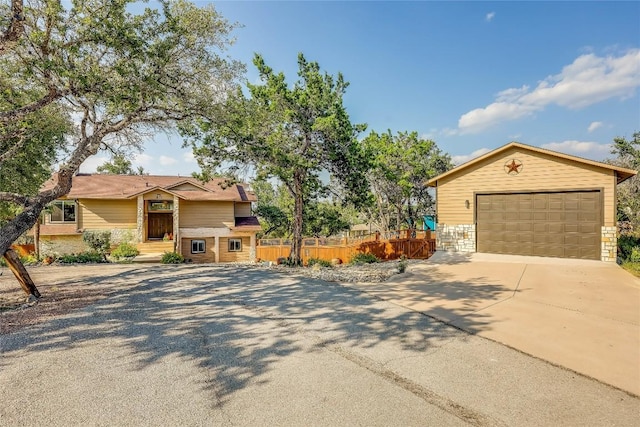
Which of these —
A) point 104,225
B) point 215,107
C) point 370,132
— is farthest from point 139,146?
point 370,132

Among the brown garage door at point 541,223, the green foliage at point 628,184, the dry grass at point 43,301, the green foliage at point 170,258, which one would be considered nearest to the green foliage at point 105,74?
the dry grass at point 43,301

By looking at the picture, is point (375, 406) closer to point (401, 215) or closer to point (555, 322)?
point (555, 322)

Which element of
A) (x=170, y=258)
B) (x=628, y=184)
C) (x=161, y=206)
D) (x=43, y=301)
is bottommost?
(x=170, y=258)

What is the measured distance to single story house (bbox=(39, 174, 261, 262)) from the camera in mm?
18969

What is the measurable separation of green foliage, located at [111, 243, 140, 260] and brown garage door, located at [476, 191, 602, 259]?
1869 centimetres

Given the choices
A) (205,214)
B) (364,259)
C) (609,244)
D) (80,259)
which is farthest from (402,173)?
(80,259)

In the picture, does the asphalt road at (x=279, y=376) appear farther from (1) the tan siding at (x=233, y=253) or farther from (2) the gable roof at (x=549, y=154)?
(1) the tan siding at (x=233, y=253)

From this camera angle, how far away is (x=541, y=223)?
445 inches

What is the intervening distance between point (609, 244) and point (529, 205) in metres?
2.61

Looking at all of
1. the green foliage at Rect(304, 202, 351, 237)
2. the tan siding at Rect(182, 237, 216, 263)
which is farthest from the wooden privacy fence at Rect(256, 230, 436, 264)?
the tan siding at Rect(182, 237, 216, 263)

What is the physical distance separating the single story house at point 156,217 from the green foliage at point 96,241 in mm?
573

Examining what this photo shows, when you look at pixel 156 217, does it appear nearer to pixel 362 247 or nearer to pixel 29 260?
pixel 29 260

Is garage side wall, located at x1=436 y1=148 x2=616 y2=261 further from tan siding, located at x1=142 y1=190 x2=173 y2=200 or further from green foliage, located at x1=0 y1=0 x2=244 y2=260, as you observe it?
tan siding, located at x1=142 y1=190 x2=173 y2=200

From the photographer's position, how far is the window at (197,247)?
20750 millimetres
